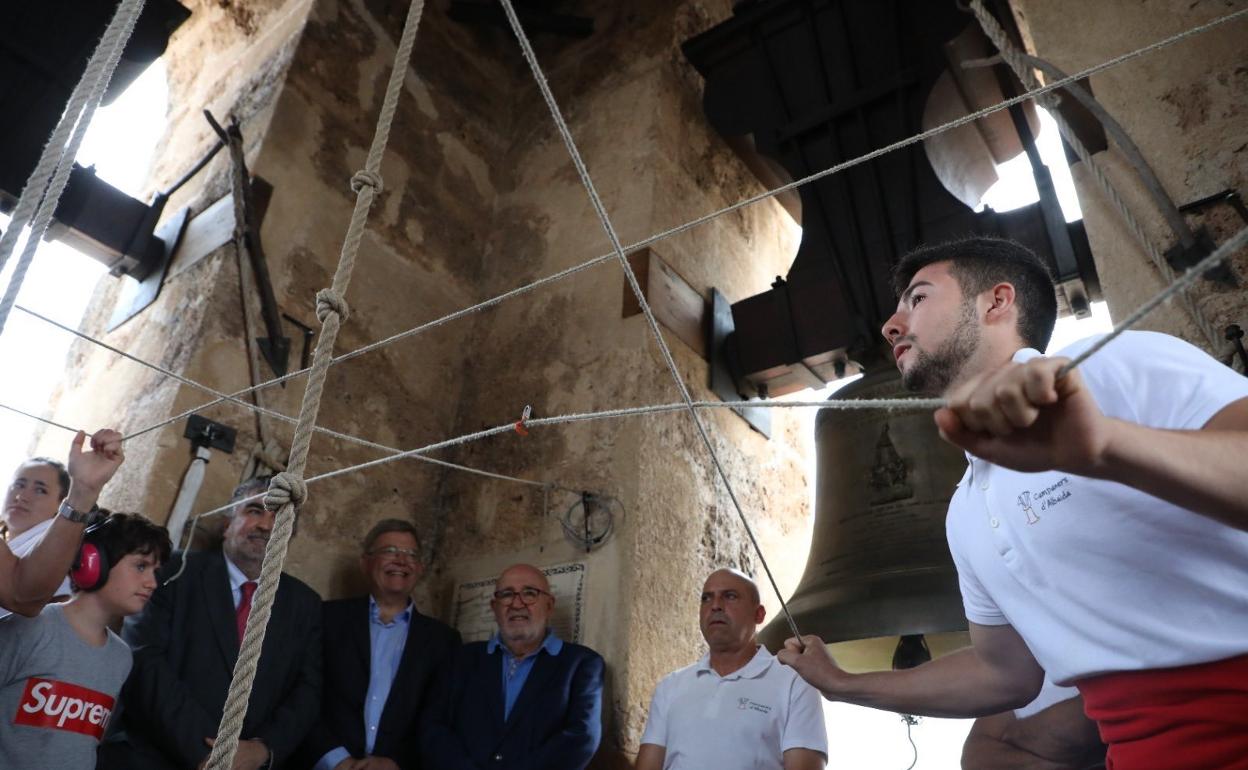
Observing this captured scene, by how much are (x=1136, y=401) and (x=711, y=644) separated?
153 cm

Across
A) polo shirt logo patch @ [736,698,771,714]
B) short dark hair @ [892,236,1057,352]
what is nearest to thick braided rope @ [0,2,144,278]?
short dark hair @ [892,236,1057,352]

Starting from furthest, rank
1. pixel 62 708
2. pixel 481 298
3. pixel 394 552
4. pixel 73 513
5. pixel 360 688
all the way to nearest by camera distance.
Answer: pixel 481 298 < pixel 394 552 < pixel 360 688 < pixel 62 708 < pixel 73 513

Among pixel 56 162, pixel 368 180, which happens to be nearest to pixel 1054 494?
pixel 368 180

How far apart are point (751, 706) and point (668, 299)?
4.60 ft

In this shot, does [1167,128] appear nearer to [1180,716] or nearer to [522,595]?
[1180,716]

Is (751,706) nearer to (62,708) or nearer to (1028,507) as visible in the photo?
(1028,507)

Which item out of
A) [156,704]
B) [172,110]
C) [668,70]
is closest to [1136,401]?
[156,704]

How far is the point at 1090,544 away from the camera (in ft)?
2.47

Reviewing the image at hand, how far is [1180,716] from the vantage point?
683mm

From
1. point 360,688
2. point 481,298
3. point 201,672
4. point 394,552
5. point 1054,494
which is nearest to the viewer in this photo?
point 1054,494

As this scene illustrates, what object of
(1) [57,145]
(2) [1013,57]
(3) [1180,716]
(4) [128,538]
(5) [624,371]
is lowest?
(3) [1180,716]

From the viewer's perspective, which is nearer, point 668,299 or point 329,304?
point 329,304

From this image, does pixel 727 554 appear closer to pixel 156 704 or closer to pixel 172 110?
pixel 156 704

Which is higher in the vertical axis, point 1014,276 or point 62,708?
point 1014,276
